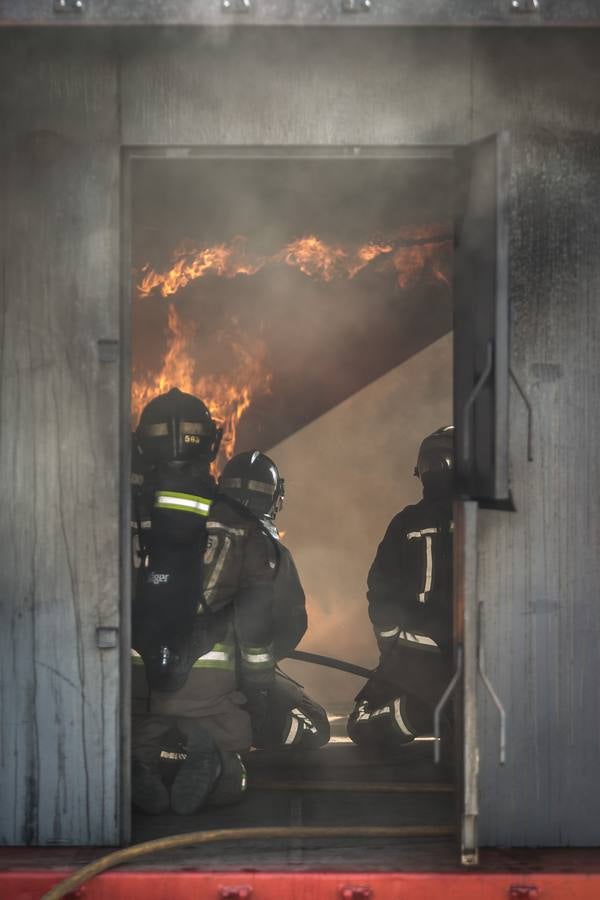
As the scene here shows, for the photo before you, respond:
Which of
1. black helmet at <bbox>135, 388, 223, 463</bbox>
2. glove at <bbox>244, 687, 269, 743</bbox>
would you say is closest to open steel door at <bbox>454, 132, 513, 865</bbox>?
black helmet at <bbox>135, 388, 223, 463</bbox>

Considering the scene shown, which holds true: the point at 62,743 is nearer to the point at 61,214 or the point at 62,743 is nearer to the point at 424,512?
the point at 61,214

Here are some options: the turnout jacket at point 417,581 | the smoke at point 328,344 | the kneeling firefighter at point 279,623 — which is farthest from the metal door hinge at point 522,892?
the smoke at point 328,344

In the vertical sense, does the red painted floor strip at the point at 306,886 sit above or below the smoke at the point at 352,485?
below

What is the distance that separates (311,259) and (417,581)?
2732 mm

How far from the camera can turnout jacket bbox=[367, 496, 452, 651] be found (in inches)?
233

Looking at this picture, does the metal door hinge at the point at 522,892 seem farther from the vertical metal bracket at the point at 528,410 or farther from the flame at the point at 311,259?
the flame at the point at 311,259

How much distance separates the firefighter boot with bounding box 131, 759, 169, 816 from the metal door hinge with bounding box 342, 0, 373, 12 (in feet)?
10.2

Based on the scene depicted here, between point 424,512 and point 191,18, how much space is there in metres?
3.09

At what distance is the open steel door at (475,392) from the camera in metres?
3.56

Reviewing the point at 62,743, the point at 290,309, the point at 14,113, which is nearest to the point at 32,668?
the point at 62,743

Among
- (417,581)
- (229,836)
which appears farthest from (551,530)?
(417,581)

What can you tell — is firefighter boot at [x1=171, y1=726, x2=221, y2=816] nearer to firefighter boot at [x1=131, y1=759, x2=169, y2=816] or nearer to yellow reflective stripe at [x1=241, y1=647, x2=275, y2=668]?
firefighter boot at [x1=131, y1=759, x2=169, y2=816]

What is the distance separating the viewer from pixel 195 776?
4.64 meters

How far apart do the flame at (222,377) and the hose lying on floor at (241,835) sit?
4.44 meters
